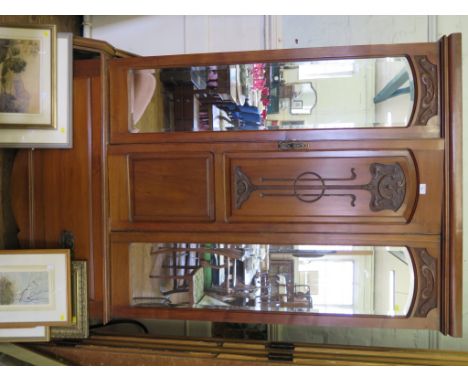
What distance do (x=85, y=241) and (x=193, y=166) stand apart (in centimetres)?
38

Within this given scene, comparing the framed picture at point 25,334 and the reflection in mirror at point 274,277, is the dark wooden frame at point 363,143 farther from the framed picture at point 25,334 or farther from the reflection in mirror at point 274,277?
the framed picture at point 25,334

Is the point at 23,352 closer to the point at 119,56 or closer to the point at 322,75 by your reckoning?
the point at 119,56

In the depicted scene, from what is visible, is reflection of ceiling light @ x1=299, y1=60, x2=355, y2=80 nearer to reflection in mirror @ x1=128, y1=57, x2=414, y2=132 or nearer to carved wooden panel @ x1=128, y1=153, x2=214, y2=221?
reflection in mirror @ x1=128, y1=57, x2=414, y2=132

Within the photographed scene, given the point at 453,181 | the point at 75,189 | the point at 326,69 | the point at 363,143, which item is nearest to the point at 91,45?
the point at 75,189

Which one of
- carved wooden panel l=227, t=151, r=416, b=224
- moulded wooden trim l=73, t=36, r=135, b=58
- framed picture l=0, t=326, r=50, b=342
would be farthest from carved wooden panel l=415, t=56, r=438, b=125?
framed picture l=0, t=326, r=50, b=342

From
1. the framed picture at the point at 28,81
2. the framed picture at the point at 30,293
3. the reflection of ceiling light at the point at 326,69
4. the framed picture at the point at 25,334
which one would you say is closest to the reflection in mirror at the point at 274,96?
the reflection of ceiling light at the point at 326,69

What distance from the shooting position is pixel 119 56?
1169 millimetres

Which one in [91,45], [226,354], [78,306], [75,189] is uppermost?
[91,45]

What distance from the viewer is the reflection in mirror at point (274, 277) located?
3.45 feet

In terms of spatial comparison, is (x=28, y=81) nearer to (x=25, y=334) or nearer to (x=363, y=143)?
(x=25, y=334)

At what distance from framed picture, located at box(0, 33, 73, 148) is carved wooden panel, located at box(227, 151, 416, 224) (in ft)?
1.55

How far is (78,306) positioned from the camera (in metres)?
1.14

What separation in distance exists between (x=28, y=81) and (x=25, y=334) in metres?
0.72
